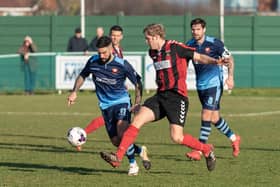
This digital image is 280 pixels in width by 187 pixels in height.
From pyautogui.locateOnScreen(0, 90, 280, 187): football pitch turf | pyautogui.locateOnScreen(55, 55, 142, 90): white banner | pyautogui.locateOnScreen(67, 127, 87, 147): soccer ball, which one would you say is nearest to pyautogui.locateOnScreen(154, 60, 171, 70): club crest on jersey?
pyautogui.locateOnScreen(0, 90, 280, 187): football pitch turf

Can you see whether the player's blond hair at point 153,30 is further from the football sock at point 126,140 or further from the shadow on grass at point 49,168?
the shadow on grass at point 49,168

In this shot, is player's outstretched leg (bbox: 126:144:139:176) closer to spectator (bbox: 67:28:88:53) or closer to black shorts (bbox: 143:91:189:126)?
black shorts (bbox: 143:91:189:126)

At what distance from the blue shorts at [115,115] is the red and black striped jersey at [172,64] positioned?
69cm

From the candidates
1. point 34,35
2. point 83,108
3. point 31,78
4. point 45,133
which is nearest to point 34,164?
point 45,133

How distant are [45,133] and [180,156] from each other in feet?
14.7

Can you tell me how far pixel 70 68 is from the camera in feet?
94.9

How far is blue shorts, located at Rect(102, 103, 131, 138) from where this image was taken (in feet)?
40.7

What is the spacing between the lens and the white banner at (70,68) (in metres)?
28.7

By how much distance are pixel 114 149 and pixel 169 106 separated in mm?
3633

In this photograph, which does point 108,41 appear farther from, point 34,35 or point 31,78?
point 34,35

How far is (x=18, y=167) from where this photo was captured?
42.2ft

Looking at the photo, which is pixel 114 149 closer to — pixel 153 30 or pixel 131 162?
pixel 131 162

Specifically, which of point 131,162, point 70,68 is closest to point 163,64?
point 131,162

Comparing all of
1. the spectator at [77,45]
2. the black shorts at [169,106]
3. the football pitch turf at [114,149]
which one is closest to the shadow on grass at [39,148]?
the football pitch turf at [114,149]
